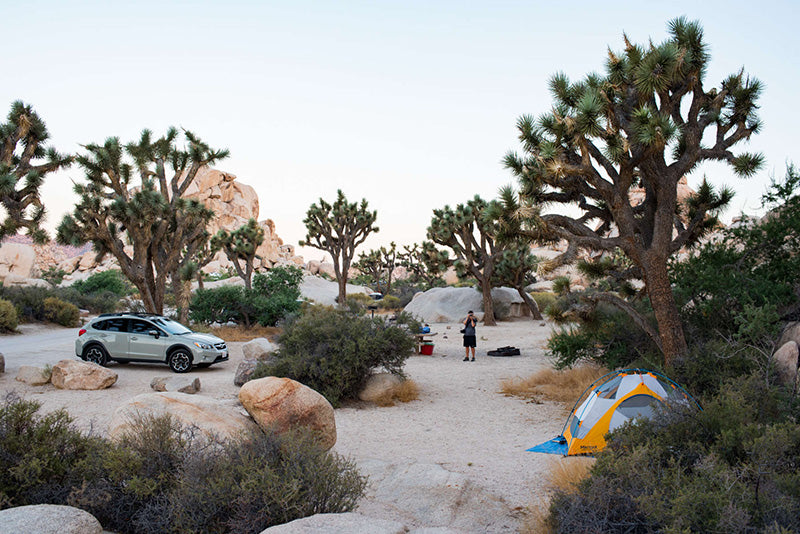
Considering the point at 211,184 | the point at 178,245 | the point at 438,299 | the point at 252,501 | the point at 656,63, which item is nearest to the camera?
the point at 252,501

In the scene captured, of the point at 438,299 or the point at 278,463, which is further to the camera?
the point at 438,299

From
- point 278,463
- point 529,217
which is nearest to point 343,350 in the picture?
point 529,217

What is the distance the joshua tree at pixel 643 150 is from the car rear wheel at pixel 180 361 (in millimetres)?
10316

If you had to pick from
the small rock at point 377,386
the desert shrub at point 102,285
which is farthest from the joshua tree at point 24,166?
the desert shrub at point 102,285

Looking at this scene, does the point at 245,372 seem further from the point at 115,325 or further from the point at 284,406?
the point at 284,406

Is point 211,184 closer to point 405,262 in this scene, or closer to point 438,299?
point 405,262

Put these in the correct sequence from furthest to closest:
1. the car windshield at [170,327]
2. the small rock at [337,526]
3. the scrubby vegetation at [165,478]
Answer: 1. the car windshield at [170,327]
2. the scrubby vegetation at [165,478]
3. the small rock at [337,526]

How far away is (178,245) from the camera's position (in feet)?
66.7

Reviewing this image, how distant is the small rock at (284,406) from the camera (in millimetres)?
6961

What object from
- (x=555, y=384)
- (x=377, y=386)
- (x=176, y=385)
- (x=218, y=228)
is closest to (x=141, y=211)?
(x=176, y=385)

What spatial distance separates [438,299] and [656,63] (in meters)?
26.2

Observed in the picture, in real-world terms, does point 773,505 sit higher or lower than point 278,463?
higher

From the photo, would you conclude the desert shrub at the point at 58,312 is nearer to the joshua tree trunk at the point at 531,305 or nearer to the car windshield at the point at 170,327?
the car windshield at the point at 170,327

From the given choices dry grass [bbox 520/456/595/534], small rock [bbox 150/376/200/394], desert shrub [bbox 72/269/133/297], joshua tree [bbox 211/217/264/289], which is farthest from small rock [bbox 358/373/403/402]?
desert shrub [bbox 72/269/133/297]
